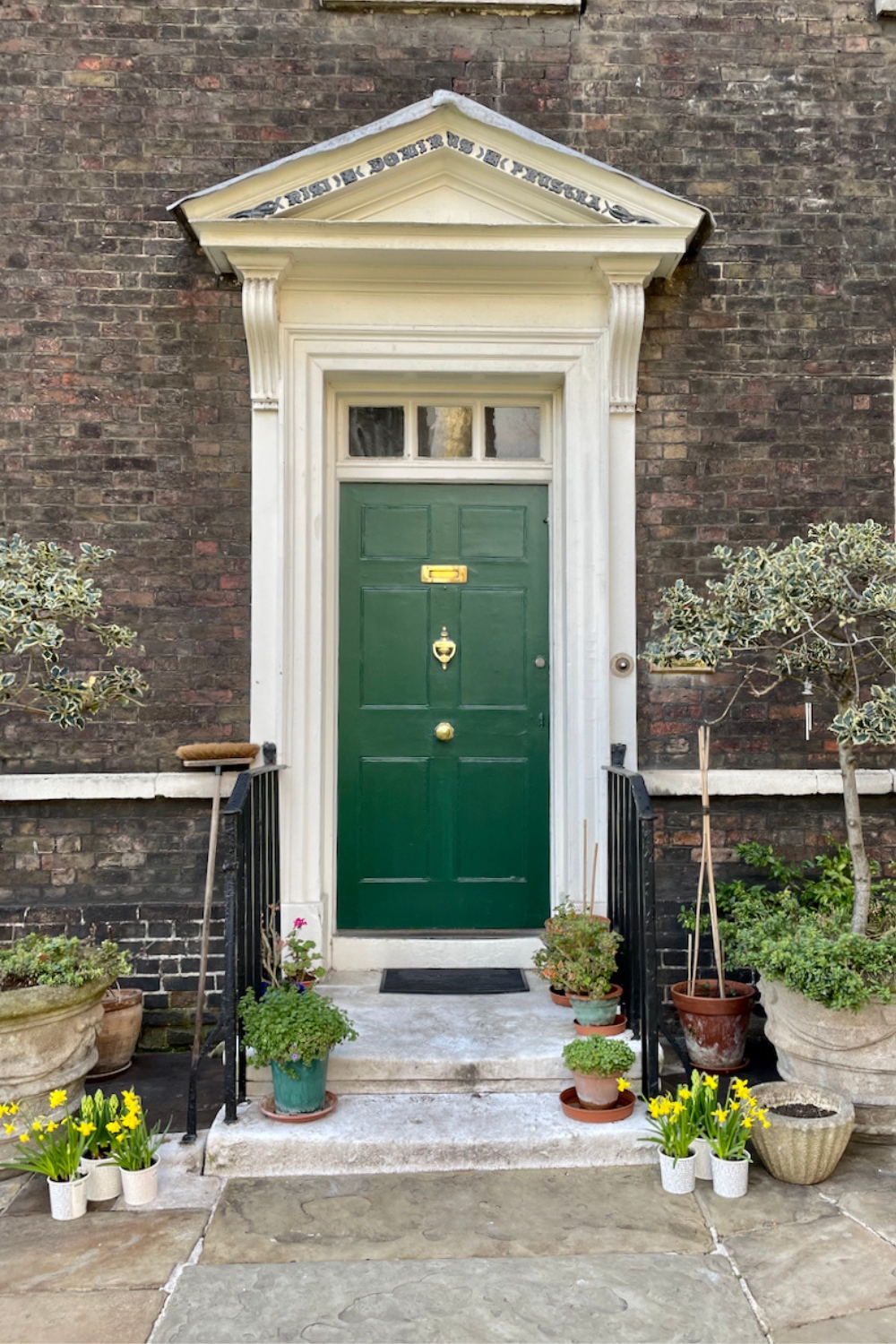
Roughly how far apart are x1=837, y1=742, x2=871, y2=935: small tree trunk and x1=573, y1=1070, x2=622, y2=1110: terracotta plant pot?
45.0 inches

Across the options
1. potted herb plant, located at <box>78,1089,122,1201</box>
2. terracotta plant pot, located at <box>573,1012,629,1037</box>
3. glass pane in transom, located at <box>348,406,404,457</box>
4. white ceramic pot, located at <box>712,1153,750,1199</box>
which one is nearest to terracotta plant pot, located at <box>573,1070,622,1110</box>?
terracotta plant pot, located at <box>573,1012,629,1037</box>

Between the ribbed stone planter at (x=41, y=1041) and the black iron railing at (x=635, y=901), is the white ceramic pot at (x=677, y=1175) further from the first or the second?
the ribbed stone planter at (x=41, y=1041)

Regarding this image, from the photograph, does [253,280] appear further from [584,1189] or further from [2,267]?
[584,1189]

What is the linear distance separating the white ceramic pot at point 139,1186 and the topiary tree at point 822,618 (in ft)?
8.71

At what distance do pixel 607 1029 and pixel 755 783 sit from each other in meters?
1.39

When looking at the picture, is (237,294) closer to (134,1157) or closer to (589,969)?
(589,969)

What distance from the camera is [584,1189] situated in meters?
3.29

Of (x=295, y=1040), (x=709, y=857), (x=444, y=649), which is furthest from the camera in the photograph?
(x=444, y=649)

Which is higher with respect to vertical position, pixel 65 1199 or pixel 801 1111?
pixel 801 1111

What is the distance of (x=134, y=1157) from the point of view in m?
3.21

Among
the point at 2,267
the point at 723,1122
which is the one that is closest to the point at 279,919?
the point at 723,1122

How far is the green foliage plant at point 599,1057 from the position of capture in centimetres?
350

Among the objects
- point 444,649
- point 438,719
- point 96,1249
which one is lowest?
point 96,1249

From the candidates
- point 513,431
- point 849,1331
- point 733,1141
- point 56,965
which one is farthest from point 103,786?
point 849,1331
